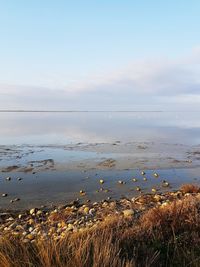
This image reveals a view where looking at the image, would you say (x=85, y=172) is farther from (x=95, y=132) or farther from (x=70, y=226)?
(x=95, y=132)

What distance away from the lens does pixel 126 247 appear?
16.0 feet

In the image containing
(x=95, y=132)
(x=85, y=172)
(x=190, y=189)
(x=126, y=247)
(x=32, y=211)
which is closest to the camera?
(x=126, y=247)

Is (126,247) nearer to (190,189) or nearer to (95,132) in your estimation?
(190,189)

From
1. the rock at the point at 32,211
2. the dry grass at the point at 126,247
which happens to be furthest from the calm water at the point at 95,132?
the dry grass at the point at 126,247

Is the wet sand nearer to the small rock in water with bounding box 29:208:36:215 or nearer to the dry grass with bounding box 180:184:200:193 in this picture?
the small rock in water with bounding box 29:208:36:215

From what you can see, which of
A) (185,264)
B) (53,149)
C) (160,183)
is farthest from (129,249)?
(53,149)

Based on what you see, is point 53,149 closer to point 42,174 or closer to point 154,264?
point 42,174

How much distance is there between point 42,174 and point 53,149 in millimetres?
8251

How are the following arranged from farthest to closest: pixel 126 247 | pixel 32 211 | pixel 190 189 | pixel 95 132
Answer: pixel 95 132 → pixel 190 189 → pixel 32 211 → pixel 126 247

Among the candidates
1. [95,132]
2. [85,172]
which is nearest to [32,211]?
[85,172]

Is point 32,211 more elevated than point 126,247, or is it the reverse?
point 126,247

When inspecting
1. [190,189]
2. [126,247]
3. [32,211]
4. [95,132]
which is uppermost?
[126,247]

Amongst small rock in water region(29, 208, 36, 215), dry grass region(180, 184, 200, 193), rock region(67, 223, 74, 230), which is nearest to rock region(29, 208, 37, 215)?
small rock in water region(29, 208, 36, 215)

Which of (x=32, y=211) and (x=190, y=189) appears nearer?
(x=32, y=211)
